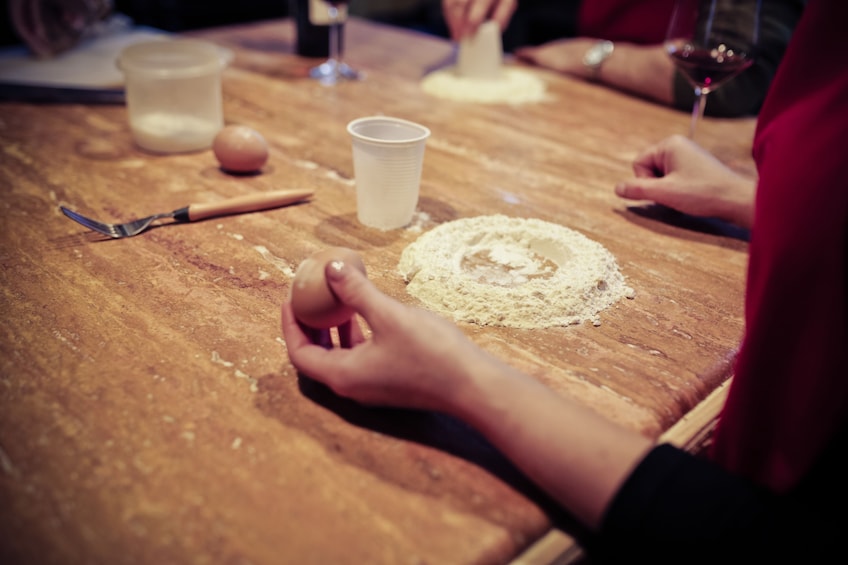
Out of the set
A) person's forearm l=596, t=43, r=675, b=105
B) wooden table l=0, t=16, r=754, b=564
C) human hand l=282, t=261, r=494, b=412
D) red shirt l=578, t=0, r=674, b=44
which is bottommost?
wooden table l=0, t=16, r=754, b=564

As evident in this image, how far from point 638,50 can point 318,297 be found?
1.62 m

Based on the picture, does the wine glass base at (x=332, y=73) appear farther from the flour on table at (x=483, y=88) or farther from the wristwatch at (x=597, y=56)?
the wristwatch at (x=597, y=56)

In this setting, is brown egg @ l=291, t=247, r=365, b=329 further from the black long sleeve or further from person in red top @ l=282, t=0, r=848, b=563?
the black long sleeve

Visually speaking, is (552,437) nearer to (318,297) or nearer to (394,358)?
(394,358)

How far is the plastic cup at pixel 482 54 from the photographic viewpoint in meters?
1.91

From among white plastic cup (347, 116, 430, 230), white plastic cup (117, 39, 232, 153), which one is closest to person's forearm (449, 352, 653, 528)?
white plastic cup (347, 116, 430, 230)

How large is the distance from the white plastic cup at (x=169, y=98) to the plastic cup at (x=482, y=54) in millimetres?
795

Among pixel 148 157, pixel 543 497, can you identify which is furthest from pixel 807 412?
pixel 148 157

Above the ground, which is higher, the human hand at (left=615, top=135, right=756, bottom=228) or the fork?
the human hand at (left=615, top=135, right=756, bottom=228)

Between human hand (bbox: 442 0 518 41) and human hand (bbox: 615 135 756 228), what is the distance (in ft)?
2.71

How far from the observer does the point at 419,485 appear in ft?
2.12


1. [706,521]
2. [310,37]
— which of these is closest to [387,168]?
[706,521]

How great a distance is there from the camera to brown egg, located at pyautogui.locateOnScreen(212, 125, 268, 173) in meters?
1.29

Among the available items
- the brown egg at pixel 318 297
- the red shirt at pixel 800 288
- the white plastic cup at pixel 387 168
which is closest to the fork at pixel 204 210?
the white plastic cup at pixel 387 168
